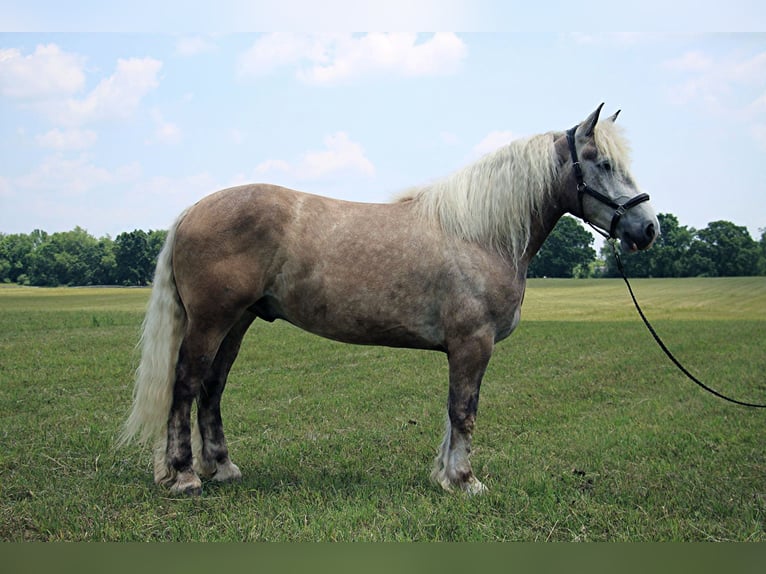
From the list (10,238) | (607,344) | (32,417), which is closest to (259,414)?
(32,417)

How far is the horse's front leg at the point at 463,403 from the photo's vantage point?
395cm

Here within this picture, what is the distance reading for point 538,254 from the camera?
1198 centimetres

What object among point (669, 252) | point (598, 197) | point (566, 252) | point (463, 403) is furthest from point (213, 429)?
point (669, 252)

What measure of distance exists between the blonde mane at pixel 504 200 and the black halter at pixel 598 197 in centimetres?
14

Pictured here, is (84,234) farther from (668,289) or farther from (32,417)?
(668,289)

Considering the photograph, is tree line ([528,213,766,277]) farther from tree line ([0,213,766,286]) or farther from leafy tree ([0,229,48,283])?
leafy tree ([0,229,48,283])

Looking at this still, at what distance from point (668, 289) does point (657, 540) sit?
17.4 m

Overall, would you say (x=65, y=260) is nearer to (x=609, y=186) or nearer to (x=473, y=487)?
(x=473, y=487)

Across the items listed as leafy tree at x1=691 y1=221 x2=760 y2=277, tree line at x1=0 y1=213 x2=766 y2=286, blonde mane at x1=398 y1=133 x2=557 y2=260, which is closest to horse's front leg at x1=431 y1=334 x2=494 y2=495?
blonde mane at x1=398 y1=133 x2=557 y2=260

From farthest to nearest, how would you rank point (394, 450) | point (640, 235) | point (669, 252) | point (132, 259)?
point (669, 252) < point (132, 259) < point (394, 450) < point (640, 235)

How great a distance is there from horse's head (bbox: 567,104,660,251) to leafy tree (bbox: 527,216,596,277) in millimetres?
11676

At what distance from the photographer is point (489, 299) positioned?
13.0 ft

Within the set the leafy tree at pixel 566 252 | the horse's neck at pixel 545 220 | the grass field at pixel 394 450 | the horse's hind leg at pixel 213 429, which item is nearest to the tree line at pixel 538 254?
the leafy tree at pixel 566 252

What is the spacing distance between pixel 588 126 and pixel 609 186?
0.43m
